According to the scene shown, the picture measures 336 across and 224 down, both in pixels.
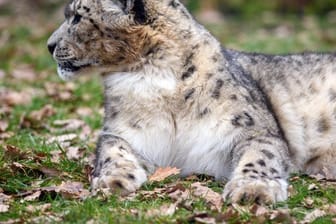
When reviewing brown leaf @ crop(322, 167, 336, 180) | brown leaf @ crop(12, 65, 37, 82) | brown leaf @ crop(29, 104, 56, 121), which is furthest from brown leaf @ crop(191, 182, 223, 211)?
brown leaf @ crop(12, 65, 37, 82)

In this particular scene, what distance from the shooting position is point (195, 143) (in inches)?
235

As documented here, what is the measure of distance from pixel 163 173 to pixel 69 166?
88 cm

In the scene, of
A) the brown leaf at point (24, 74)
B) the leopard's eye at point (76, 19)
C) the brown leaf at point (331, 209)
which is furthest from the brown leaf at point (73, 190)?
the brown leaf at point (24, 74)

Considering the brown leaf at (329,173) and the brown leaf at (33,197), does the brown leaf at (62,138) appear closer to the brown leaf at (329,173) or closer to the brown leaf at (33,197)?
the brown leaf at (33,197)

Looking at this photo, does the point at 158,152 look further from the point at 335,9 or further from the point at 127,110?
the point at 335,9

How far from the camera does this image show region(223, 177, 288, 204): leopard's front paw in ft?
16.8

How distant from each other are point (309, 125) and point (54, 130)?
2.80 m

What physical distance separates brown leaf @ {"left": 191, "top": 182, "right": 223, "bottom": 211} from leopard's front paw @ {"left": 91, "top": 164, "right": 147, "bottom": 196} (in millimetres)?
362

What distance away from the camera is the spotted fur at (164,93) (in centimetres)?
591

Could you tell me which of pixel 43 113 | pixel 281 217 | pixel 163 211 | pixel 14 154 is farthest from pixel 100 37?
pixel 43 113

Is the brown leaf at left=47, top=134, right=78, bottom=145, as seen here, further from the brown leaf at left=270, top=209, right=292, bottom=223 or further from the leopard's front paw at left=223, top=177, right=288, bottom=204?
the brown leaf at left=270, top=209, right=292, bottom=223

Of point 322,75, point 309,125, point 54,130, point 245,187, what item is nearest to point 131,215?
point 245,187

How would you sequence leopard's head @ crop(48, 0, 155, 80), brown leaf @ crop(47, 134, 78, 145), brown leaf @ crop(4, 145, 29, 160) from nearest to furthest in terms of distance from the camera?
1. leopard's head @ crop(48, 0, 155, 80)
2. brown leaf @ crop(4, 145, 29, 160)
3. brown leaf @ crop(47, 134, 78, 145)

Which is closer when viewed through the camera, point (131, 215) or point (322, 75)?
point (131, 215)
